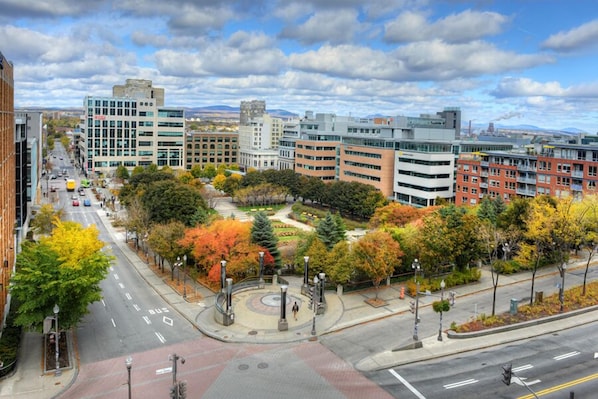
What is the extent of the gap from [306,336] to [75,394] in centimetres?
1578

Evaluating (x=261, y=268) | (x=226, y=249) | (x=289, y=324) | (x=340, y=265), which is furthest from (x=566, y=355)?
(x=226, y=249)

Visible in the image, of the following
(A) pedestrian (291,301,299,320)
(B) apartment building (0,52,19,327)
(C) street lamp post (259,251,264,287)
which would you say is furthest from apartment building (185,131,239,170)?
(A) pedestrian (291,301,299,320)

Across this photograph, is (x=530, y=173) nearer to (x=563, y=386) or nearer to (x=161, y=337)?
(x=563, y=386)

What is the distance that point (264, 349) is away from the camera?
3444 cm

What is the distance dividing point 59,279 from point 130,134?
420 feet

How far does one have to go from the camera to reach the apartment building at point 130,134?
148750 millimetres

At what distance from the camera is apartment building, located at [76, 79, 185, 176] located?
148750 millimetres

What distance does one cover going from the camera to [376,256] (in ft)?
144

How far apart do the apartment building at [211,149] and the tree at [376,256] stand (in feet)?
442

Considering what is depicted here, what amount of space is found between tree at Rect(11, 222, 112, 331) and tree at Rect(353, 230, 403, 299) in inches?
842

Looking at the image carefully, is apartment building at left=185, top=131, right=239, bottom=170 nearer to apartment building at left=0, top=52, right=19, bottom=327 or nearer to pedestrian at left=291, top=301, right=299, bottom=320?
apartment building at left=0, top=52, right=19, bottom=327

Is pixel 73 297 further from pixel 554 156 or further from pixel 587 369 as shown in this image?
pixel 554 156

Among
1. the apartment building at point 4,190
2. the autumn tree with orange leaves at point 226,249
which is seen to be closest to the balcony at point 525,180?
the autumn tree with orange leaves at point 226,249

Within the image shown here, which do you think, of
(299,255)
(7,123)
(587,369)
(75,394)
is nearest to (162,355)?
(75,394)
